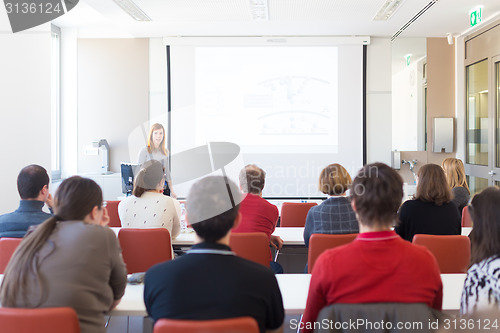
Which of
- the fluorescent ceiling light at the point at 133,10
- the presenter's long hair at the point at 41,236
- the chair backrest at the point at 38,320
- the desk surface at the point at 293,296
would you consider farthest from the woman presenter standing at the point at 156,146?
the chair backrest at the point at 38,320

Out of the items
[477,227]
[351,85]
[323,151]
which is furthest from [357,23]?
[477,227]

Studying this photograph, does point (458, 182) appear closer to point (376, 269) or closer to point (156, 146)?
point (376, 269)

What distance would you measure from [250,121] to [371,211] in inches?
222

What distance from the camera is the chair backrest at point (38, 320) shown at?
4.88 feet

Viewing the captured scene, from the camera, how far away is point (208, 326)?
1314mm

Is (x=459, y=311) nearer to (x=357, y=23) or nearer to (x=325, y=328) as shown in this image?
(x=325, y=328)

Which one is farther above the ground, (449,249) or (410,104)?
Result: (410,104)

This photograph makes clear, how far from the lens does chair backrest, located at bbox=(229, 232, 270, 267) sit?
2904 mm

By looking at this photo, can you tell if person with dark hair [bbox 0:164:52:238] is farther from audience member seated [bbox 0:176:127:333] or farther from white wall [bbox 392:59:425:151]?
white wall [bbox 392:59:425:151]

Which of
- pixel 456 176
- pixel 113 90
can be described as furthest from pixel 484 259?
pixel 113 90

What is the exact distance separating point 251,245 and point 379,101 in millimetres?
4979

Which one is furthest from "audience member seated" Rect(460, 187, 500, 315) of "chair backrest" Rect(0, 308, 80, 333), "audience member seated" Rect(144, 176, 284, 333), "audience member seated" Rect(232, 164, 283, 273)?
"audience member seated" Rect(232, 164, 283, 273)

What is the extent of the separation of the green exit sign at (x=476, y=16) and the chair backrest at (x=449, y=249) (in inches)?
163

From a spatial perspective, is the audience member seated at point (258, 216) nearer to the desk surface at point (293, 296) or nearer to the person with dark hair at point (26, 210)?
the desk surface at point (293, 296)
